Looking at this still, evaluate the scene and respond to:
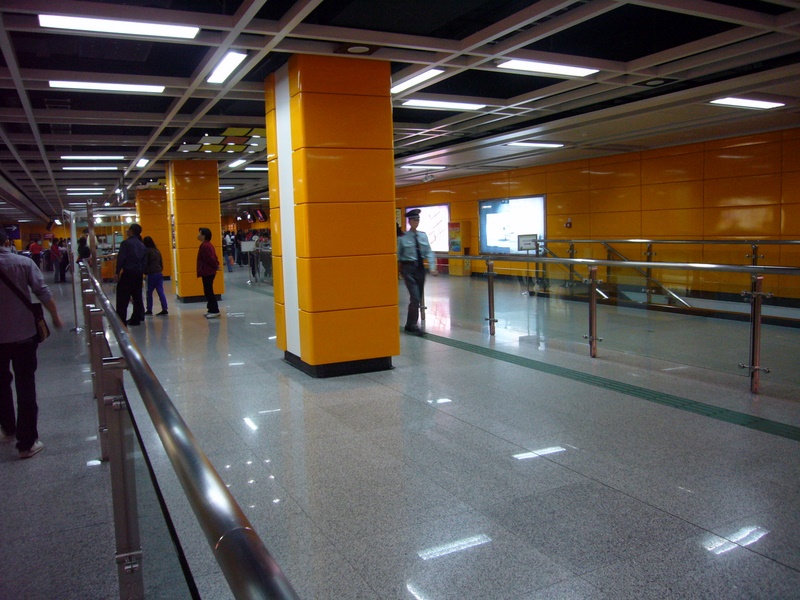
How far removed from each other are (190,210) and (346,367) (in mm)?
8438

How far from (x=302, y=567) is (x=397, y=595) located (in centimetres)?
48

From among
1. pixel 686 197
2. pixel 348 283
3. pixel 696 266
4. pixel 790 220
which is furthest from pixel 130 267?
pixel 790 220

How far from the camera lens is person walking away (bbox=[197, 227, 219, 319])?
35.0 ft

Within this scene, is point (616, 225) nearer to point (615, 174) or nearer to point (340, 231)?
point (615, 174)

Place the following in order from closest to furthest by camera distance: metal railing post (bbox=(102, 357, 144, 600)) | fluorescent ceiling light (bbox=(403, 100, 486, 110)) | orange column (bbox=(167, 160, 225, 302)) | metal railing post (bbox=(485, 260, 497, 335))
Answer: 1. metal railing post (bbox=(102, 357, 144, 600))
2. fluorescent ceiling light (bbox=(403, 100, 486, 110))
3. metal railing post (bbox=(485, 260, 497, 335))
4. orange column (bbox=(167, 160, 225, 302))

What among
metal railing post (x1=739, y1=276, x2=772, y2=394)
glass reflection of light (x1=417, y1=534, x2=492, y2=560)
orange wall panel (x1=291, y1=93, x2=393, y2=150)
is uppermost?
orange wall panel (x1=291, y1=93, x2=393, y2=150)

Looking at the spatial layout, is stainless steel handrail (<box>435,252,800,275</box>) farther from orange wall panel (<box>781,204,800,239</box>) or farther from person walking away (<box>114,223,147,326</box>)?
orange wall panel (<box>781,204,800,239</box>)

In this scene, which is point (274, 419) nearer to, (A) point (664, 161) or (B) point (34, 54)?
(B) point (34, 54)

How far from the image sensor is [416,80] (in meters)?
6.62

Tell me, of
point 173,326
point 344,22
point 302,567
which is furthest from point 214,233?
point 302,567

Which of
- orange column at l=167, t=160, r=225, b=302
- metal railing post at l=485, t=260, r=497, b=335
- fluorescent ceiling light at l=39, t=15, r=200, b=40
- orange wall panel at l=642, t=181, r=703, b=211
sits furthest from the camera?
orange column at l=167, t=160, r=225, b=302

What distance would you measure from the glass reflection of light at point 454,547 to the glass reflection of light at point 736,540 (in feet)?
3.27

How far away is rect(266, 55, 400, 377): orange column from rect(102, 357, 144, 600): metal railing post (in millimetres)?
3934

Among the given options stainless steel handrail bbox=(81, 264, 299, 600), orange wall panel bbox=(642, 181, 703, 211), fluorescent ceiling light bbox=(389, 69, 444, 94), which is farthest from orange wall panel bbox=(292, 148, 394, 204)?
orange wall panel bbox=(642, 181, 703, 211)
